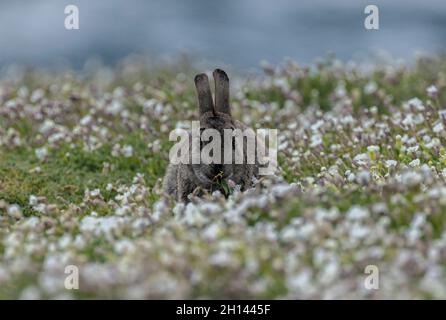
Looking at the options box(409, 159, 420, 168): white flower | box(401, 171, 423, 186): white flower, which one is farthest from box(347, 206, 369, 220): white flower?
box(409, 159, 420, 168): white flower

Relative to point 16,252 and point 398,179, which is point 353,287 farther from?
point 16,252

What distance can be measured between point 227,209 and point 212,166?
129 centimetres

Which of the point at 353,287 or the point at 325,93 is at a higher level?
the point at 325,93

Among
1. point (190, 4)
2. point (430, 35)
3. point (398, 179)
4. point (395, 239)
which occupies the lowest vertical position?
point (395, 239)

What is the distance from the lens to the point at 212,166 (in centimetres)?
836

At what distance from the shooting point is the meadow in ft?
19.0

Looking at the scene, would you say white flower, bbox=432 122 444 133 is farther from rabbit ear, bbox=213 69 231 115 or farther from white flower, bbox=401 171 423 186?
white flower, bbox=401 171 423 186

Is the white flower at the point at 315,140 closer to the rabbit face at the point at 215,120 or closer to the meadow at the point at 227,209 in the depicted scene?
the meadow at the point at 227,209

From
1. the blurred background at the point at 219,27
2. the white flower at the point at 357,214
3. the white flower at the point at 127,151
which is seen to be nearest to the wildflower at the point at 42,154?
the white flower at the point at 127,151

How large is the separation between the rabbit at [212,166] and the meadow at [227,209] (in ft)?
1.13

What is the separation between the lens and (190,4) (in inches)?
1608

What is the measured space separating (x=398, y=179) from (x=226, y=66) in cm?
1042

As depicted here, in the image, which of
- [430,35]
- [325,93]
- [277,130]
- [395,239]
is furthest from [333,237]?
[430,35]

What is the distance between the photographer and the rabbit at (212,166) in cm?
845
